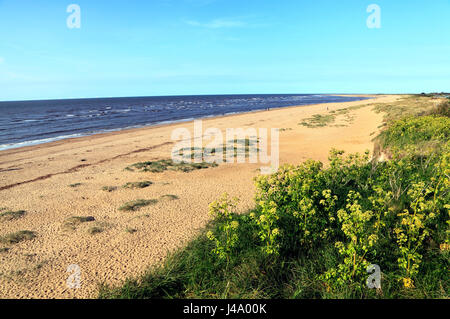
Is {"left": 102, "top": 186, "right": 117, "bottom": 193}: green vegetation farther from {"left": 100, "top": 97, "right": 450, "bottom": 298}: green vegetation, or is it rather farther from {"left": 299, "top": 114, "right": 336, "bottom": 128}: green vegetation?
{"left": 299, "top": 114, "right": 336, "bottom": 128}: green vegetation

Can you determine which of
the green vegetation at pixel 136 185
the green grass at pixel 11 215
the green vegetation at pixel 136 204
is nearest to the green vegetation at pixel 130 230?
the green vegetation at pixel 136 204

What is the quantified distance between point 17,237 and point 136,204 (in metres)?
3.37

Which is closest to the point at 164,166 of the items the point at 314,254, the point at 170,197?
the point at 170,197

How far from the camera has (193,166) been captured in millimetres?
14391

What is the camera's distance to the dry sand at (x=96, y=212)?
560cm

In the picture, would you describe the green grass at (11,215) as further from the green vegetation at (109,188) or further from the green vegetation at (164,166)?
the green vegetation at (164,166)

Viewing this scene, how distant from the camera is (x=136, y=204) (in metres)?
9.19

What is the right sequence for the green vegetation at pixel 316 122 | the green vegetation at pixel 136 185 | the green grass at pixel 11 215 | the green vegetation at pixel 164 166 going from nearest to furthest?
the green grass at pixel 11 215 → the green vegetation at pixel 136 185 → the green vegetation at pixel 164 166 → the green vegetation at pixel 316 122

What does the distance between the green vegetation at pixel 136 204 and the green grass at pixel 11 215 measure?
3.26 m

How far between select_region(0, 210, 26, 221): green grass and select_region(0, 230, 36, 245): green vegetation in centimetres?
149

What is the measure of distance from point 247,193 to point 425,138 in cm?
677

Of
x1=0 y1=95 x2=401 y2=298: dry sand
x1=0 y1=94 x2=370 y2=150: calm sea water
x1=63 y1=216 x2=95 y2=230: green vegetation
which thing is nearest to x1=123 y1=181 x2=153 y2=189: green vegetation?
x1=0 y1=95 x2=401 y2=298: dry sand
